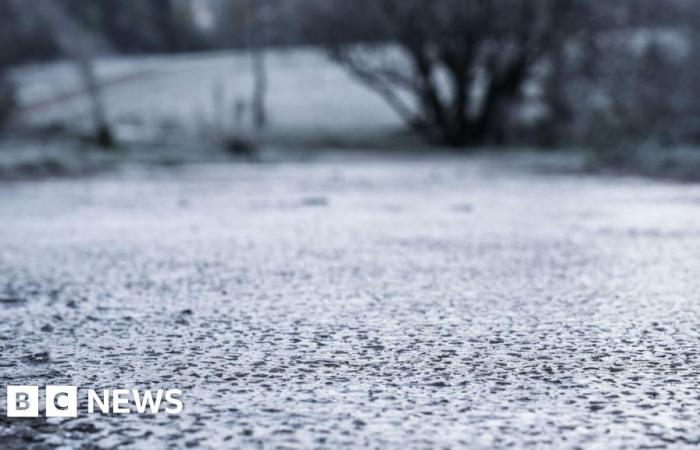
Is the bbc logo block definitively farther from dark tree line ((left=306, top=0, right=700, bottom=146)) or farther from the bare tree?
the bare tree

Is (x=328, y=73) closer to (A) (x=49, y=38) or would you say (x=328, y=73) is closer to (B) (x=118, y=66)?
(B) (x=118, y=66)

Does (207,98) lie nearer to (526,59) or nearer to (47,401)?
(526,59)

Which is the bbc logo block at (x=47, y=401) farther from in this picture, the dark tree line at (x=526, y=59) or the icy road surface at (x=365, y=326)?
the dark tree line at (x=526, y=59)

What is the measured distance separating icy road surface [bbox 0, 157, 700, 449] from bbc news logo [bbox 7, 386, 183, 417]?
0.04 m

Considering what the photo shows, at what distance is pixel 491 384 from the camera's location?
1937 millimetres

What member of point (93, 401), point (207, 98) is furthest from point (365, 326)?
point (207, 98)

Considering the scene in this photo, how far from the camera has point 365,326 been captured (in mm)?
2553

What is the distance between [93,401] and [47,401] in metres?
0.11

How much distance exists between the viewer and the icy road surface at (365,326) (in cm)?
168

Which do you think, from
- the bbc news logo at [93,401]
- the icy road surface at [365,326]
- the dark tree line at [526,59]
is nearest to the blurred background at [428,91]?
the dark tree line at [526,59]

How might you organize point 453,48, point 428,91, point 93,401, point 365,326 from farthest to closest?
point 428,91, point 453,48, point 365,326, point 93,401

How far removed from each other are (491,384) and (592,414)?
276mm

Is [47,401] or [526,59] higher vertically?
[526,59]

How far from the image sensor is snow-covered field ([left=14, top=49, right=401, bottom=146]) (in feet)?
74.9
